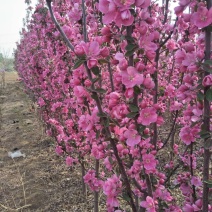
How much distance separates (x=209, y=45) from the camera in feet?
4.06

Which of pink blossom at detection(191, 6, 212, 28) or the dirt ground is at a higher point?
pink blossom at detection(191, 6, 212, 28)

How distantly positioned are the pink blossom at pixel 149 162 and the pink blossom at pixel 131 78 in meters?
0.48

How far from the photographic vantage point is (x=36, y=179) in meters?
5.04

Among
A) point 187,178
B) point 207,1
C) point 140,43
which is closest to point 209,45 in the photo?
point 207,1

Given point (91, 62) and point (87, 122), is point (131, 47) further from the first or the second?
point (87, 122)

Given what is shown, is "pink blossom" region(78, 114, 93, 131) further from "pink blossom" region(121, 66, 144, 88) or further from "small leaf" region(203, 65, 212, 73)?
"small leaf" region(203, 65, 212, 73)

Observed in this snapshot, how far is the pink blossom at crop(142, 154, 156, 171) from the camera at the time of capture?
1.54m

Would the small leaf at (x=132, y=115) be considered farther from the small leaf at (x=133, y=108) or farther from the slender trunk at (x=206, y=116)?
the slender trunk at (x=206, y=116)

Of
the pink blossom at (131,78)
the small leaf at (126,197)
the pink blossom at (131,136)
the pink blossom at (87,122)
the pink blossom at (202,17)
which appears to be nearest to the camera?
the pink blossom at (202,17)

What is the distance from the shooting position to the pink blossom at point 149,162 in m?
1.54

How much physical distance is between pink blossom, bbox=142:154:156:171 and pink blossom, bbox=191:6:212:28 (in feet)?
2.38

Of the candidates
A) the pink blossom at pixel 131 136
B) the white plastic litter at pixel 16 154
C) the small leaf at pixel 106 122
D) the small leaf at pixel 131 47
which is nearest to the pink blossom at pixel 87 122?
the small leaf at pixel 106 122

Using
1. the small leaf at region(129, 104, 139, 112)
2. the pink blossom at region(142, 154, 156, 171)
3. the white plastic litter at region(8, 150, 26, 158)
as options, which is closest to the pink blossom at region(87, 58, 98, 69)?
the small leaf at region(129, 104, 139, 112)

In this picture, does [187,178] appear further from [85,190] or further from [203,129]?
[85,190]
